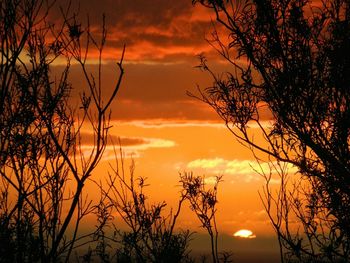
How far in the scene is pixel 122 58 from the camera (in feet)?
17.6

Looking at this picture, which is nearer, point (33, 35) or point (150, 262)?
point (33, 35)

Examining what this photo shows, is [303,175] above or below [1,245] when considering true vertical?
above

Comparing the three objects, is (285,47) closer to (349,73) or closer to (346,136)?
(349,73)

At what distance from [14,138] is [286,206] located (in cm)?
673

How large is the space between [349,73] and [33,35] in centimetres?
555

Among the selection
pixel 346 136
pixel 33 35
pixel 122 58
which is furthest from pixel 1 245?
pixel 346 136

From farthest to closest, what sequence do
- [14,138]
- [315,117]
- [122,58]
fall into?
1. [14,138]
2. [315,117]
3. [122,58]

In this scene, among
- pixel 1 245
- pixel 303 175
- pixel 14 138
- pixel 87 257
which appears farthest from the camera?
pixel 87 257

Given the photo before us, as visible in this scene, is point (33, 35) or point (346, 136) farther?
point (346, 136)

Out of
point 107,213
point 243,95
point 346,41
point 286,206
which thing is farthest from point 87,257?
point 346,41

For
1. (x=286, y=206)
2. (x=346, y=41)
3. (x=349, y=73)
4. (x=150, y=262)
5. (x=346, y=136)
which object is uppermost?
(x=346, y=41)

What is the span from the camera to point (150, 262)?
11586 mm

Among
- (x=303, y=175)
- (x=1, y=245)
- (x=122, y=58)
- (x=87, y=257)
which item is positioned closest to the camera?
(x=122, y=58)

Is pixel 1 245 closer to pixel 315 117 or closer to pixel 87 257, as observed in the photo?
pixel 315 117
